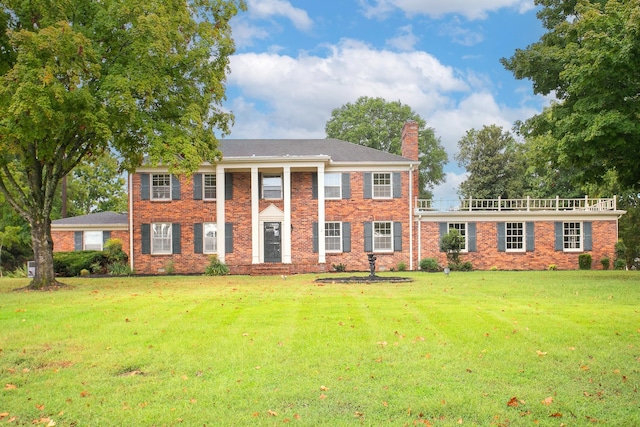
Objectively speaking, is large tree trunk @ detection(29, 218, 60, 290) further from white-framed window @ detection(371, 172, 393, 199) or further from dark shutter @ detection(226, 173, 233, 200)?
white-framed window @ detection(371, 172, 393, 199)

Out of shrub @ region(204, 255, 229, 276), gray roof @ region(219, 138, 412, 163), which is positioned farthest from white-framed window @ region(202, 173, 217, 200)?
shrub @ region(204, 255, 229, 276)

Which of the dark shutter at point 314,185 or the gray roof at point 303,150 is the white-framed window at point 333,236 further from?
the gray roof at point 303,150

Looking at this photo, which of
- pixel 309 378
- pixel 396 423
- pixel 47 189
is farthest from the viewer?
pixel 47 189

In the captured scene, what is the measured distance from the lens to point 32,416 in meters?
5.64

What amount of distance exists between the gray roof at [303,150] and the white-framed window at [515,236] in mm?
6379

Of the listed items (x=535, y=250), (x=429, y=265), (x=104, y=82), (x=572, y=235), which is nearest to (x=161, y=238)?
(x=104, y=82)

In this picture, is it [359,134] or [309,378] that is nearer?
[309,378]

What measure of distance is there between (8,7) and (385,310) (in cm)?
1486

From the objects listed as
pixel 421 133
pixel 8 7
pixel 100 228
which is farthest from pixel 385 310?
pixel 421 133

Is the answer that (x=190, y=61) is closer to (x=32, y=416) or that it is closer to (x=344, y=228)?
(x=344, y=228)

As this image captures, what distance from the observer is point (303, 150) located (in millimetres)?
30453

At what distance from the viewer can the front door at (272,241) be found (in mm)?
29141

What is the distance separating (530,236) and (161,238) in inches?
737

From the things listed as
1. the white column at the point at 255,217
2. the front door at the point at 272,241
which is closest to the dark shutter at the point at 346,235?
the front door at the point at 272,241
